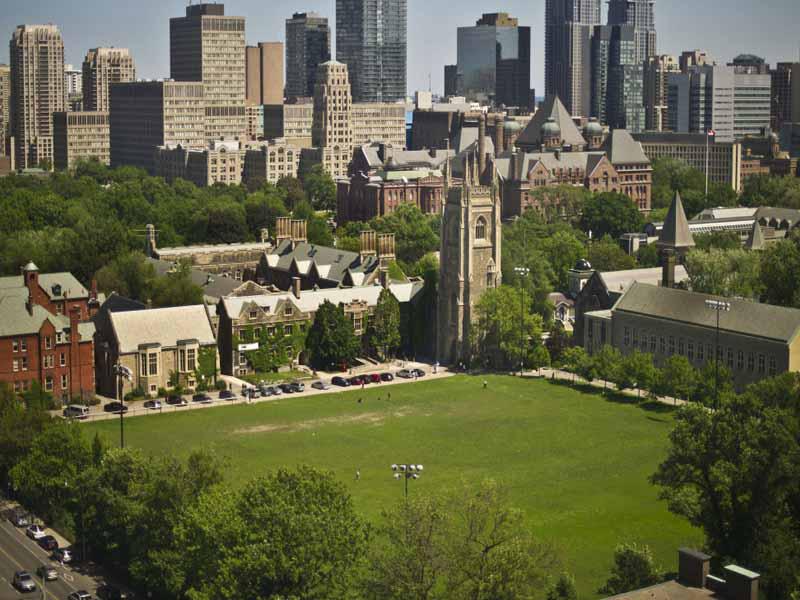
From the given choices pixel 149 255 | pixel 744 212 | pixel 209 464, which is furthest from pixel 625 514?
pixel 744 212

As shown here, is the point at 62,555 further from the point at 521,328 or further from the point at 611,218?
the point at 611,218

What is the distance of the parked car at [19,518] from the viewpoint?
70250 mm

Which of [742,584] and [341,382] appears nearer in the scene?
[742,584]

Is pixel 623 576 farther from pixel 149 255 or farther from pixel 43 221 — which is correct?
pixel 43 221

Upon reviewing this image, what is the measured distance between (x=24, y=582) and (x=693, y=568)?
29863 millimetres

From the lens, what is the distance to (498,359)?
11081cm

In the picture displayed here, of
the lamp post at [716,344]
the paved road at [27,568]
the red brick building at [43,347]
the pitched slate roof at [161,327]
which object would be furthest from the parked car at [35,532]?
the lamp post at [716,344]

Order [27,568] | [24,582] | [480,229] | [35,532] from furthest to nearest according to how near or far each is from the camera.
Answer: [480,229] → [35,532] → [27,568] → [24,582]

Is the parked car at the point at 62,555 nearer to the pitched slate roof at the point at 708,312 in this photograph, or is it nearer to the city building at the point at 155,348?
the city building at the point at 155,348

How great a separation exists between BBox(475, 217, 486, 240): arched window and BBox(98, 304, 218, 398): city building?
23.4 m

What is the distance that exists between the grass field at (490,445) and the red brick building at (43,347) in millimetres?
8202

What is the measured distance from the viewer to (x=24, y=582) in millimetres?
60781

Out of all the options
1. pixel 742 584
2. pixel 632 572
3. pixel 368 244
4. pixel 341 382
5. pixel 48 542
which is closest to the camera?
pixel 742 584

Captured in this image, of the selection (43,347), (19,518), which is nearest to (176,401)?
(43,347)
